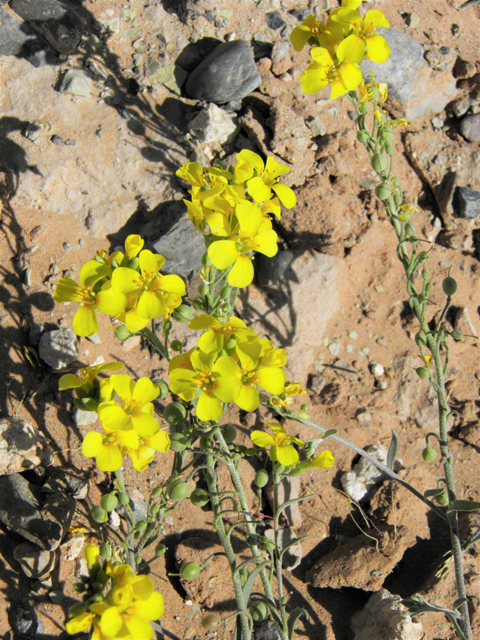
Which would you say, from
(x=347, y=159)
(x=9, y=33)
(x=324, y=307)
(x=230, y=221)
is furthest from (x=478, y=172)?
(x=9, y=33)

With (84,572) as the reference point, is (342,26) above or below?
above

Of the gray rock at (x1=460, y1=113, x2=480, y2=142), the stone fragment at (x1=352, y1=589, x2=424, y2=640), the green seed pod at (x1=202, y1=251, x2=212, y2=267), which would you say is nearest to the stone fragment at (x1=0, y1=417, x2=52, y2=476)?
the green seed pod at (x1=202, y1=251, x2=212, y2=267)

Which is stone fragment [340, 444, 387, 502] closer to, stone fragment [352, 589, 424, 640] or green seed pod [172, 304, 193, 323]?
stone fragment [352, 589, 424, 640]

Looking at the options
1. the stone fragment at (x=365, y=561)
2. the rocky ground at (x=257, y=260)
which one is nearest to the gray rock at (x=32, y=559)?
the rocky ground at (x=257, y=260)

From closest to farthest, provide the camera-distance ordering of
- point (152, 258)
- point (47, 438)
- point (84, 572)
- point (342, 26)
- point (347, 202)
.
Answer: point (152, 258)
point (342, 26)
point (84, 572)
point (47, 438)
point (347, 202)

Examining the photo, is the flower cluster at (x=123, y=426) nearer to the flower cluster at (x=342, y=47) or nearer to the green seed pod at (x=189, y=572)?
the green seed pod at (x=189, y=572)

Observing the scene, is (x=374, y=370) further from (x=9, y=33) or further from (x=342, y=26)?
(x=9, y=33)
